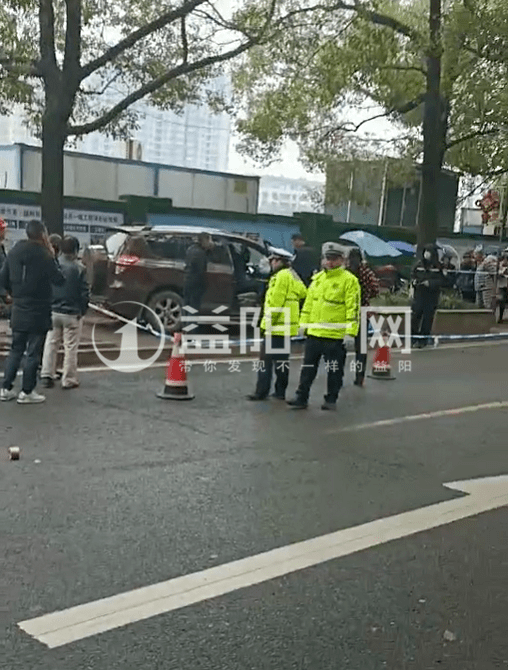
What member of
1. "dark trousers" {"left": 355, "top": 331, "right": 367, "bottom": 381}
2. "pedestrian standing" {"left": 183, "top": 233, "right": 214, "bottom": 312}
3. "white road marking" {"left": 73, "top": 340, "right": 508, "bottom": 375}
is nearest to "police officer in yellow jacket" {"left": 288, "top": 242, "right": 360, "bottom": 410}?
"dark trousers" {"left": 355, "top": 331, "right": 367, "bottom": 381}

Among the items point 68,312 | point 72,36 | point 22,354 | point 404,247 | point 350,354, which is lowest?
point 350,354

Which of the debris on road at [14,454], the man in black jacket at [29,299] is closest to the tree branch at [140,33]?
the man in black jacket at [29,299]

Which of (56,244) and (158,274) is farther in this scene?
(158,274)

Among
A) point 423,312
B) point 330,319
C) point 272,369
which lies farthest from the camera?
point 423,312

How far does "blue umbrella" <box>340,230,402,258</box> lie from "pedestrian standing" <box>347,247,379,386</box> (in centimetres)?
1656

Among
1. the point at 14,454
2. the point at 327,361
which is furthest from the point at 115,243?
the point at 14,454

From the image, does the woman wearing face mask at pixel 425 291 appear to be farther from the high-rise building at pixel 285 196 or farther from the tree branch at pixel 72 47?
the high-rise building at pixel 285 196

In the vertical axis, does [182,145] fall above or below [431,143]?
above

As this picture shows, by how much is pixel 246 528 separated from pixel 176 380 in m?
4.21

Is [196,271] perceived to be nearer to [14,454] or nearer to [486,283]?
[14,454]

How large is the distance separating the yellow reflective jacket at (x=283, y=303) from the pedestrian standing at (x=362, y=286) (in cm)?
169

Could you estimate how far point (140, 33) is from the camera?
542 inches

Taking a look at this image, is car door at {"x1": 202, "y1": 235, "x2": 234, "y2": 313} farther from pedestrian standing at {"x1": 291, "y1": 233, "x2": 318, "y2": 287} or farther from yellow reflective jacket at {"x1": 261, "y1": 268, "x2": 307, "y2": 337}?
yellow reflective jacket at {"x1": 261, "y1": 268, "x2": 307, "y2": 337}

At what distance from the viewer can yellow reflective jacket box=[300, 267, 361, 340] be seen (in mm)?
9188
